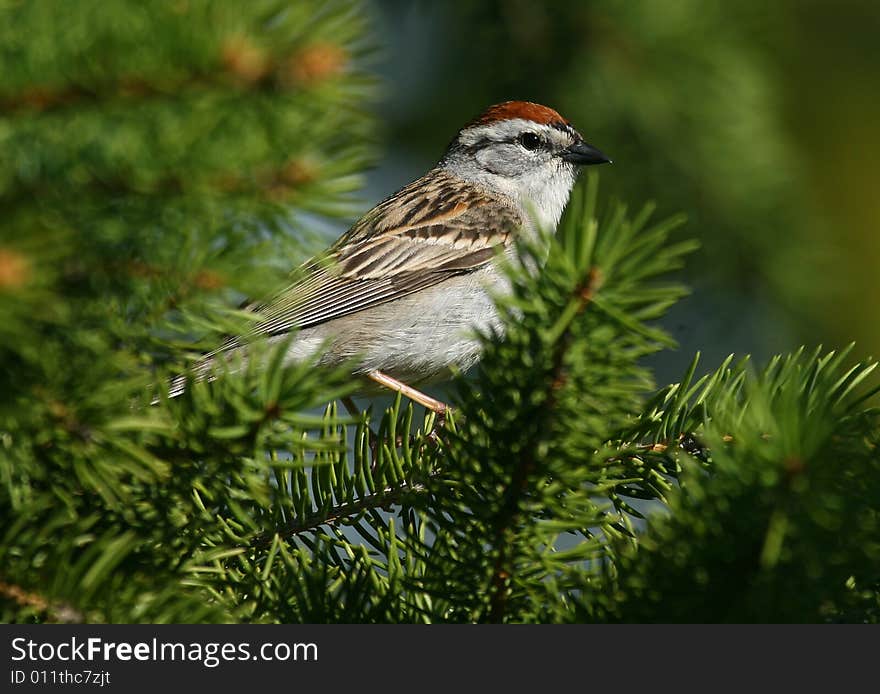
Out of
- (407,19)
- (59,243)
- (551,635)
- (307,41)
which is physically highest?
(407,19)

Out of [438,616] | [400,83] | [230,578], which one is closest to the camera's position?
[438,616]

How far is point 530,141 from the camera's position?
496cm

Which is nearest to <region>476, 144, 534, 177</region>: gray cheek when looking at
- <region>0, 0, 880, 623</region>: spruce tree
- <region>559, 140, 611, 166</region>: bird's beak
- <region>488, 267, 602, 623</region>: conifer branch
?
<region>559, 140, 611, 166</region>: bird's beak

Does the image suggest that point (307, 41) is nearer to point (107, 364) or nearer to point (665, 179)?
point (107, 364)

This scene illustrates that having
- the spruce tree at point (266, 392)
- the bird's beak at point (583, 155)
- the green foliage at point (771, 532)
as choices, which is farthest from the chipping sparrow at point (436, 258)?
the green foliage at point (771, 532)

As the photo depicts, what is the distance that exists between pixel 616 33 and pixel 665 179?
714 mm

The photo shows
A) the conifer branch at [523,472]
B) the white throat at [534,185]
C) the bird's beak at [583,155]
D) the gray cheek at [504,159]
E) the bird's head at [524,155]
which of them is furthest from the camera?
the gray cheek at [504,159]

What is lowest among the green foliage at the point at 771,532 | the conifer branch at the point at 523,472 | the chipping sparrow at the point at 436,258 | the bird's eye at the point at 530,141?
the green foliage at the point at 771,532

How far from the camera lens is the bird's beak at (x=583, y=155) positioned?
4539 millimetres

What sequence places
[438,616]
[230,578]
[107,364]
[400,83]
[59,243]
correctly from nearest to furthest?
[59,243], [107,364], [438,616], [230,578], [400,83]

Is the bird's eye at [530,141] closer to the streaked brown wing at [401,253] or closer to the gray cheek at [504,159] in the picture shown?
the gray cheek at [504,159]

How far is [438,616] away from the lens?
2.12 m

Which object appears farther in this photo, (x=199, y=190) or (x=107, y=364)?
(x=107, y=364)

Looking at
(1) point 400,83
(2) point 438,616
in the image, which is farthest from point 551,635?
(1) point 400,83
